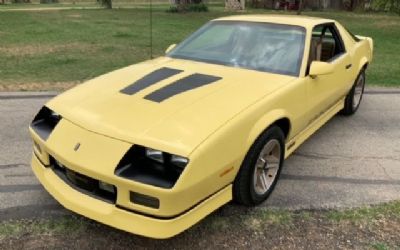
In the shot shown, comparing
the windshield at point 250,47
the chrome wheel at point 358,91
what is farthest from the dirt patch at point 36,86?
the chrome wheel at point 358,91

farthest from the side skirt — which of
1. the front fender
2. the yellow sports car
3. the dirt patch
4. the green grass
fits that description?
the dirt patch

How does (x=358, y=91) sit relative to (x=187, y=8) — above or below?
above

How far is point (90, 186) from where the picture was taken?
2.98 meters

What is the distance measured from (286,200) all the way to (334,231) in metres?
0.53

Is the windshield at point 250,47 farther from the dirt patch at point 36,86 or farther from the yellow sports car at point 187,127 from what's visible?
the dirt patch at point 36,86

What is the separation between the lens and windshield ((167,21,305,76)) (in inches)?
164

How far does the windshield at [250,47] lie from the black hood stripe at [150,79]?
0.49m

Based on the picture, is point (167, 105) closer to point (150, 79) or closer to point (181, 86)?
point (181, 86)

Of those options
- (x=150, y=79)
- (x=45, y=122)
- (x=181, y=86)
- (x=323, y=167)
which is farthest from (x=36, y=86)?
(x=323, y=167)

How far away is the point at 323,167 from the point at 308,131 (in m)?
0.39

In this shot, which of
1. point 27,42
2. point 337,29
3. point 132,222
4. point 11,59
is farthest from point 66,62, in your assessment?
point 132,222

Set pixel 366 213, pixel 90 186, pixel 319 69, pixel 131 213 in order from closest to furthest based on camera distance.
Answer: pixel 131 213
pixel 90 186
pixel 366 213
pixel 319 69

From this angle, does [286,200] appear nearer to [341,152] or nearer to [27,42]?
[341,152]

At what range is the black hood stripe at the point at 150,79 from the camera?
3.62 meters
